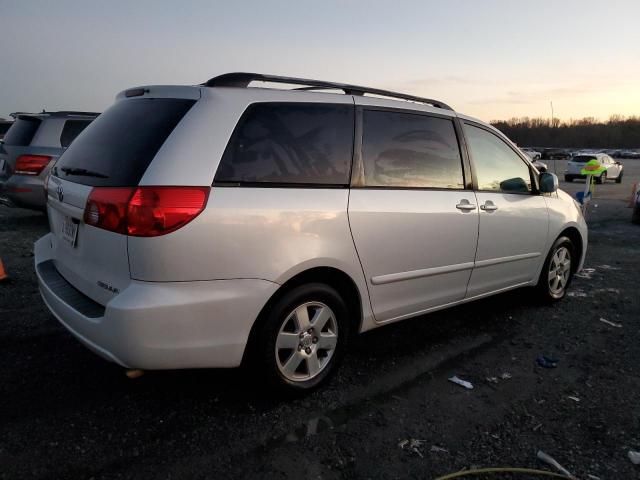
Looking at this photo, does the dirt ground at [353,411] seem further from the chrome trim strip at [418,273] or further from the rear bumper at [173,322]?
the chrome trim strip at [418,273]

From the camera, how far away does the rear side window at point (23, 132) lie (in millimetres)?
8015

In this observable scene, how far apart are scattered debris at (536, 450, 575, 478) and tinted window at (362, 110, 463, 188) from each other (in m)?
1.72

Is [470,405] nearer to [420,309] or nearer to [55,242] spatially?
[420,309]

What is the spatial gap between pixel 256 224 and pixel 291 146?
21.8 inches

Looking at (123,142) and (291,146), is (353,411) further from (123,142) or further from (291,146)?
(123,142)

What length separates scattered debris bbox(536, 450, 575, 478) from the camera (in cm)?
241

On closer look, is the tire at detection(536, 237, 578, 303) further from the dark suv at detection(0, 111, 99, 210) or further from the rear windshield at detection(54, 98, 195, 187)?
the dark suv at detection(0, 111, 99, 210)

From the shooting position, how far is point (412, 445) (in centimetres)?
260

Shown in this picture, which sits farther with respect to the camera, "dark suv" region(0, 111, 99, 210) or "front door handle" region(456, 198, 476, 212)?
"dark suv" region(0, 111, 99, 210)

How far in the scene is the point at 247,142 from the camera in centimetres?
265

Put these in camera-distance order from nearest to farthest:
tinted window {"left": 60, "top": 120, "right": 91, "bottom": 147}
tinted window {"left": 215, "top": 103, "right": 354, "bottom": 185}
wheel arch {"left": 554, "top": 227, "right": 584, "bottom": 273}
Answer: tinted window {"left": 215, "top": 103, "right": 354, "bottom": 185}
wheel arch {"left": 554, "top": 227, "right": 584, "bottom": 273}
tinted window {"left": 60, "top": 120, "right": 91, "bottom": 147}

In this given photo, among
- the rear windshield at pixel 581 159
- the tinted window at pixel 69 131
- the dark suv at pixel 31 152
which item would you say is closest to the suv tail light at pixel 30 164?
the dark suv at pixel 31 152

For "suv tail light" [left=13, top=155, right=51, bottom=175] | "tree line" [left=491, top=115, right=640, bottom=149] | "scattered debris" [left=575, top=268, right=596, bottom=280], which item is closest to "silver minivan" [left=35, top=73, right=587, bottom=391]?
"scattered debris" [left=575, top=268, right=596, bottom=280]

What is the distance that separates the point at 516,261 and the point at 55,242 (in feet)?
11.5
